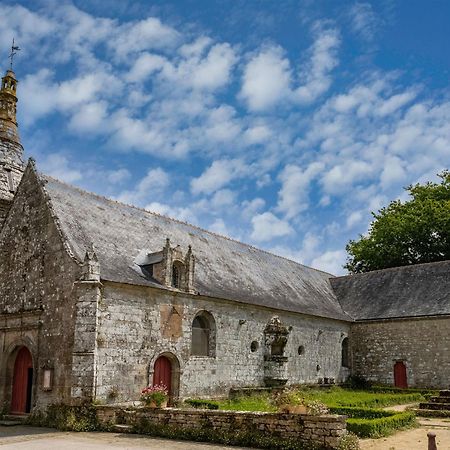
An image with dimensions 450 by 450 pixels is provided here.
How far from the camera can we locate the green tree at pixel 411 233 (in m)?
35.7

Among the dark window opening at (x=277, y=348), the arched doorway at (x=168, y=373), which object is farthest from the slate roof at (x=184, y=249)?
the arched doorway at (x=168, y=373)

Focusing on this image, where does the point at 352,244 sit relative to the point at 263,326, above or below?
above

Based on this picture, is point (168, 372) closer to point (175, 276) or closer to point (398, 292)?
point (175, 276)

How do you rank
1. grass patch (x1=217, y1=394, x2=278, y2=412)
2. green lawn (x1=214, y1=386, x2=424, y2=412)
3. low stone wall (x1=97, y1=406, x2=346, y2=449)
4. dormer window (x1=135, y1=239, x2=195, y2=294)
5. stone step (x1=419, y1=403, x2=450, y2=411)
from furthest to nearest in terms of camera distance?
dormer window (x1=135, y1=239, x2=195, y2=294), stone step (x1=419, y1=403, x2=450, y2=411), green lawn (x1=214, y1=386, x2=424, y2=412), grass patch (x1=217, y1=394, x2=278, y2=412), low stone wall (x1=97, y1=406, x2=346, y2=449)

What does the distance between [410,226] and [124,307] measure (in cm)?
2587

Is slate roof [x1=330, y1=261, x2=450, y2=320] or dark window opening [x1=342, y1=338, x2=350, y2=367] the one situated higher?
slate roof [x1=330, y1=261, x2=450, y2=320]

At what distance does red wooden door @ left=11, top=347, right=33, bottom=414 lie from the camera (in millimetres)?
16703

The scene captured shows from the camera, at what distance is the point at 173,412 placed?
12.5 m

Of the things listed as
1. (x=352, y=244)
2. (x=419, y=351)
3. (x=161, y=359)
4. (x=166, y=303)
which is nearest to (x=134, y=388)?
(x=161, y=359)

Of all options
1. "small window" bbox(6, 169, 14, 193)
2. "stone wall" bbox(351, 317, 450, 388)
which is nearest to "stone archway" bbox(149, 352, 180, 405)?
"small window" bbox(6, 169, 14, 193)

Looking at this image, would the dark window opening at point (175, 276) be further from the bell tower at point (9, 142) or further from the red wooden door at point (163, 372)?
the bell tower at point (9, 142)

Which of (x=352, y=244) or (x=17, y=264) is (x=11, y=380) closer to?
(x=17, y=264)

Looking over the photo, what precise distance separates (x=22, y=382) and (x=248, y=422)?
29.6 feet

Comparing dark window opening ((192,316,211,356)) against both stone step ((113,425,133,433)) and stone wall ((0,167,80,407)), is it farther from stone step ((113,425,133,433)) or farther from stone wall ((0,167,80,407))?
stone step ((113,425,133,433))
